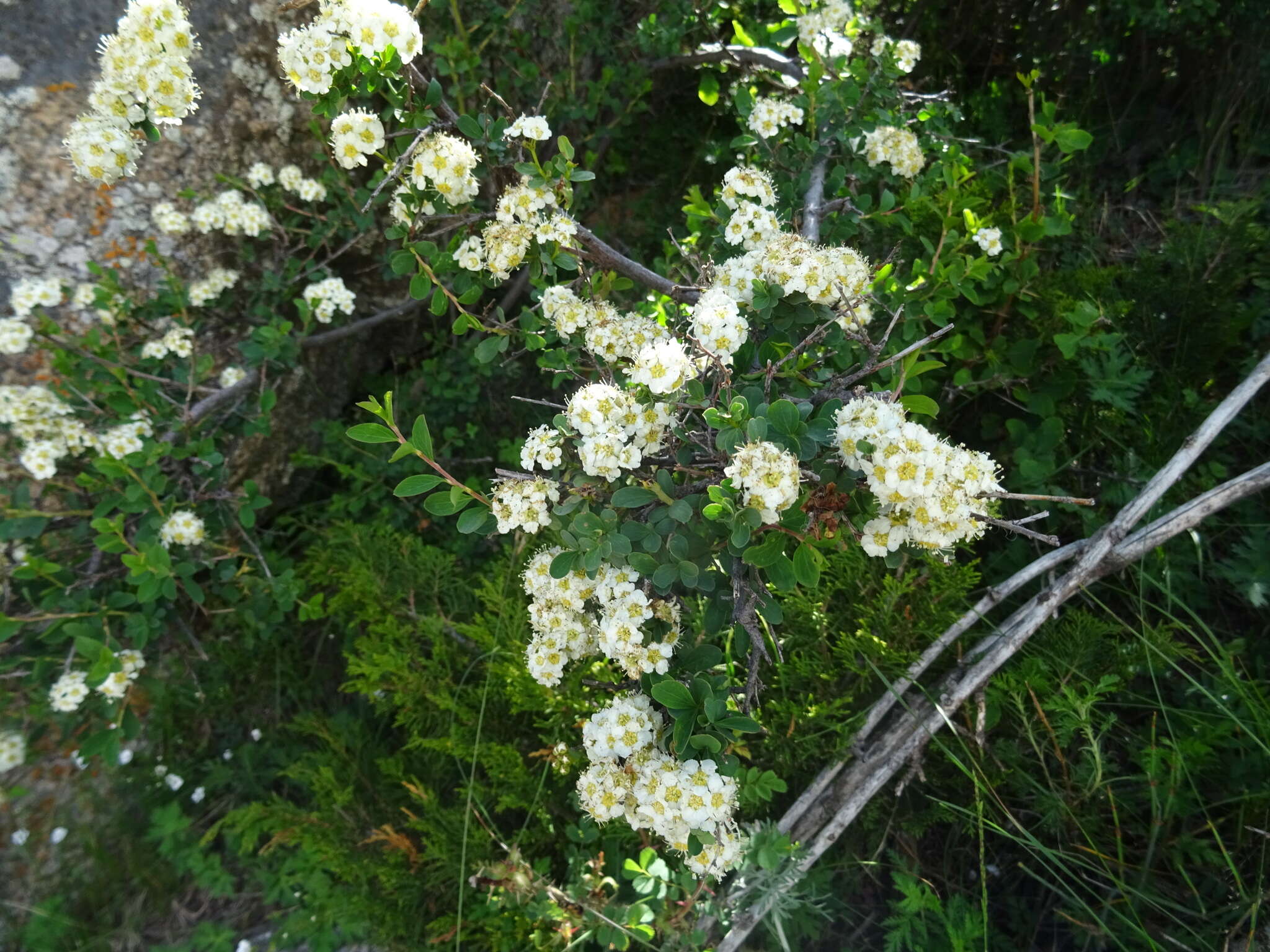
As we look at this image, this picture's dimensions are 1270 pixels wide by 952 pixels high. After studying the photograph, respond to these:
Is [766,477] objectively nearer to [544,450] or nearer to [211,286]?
[544,450]

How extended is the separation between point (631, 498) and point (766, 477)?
0.85 feet

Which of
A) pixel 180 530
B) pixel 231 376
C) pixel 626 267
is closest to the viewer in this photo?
pixel 626 267

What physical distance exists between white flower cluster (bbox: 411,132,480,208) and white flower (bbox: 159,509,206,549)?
4.05 ft

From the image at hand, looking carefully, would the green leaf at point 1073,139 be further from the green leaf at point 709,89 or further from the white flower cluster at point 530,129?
the white flower cluster at point 530,129

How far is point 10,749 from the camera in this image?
7.72ft

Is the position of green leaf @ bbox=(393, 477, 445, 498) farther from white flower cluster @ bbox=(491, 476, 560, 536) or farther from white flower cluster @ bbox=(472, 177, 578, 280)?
white flower cluster @ bbox=(472, 177, 578, 280)

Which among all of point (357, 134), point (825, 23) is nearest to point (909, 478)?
point (357, 134)

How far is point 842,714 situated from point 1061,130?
5.22ft

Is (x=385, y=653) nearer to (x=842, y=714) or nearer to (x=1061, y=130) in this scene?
(x=842, y=714)

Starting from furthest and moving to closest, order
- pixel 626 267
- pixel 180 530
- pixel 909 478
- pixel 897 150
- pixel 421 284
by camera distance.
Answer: pixel 180 530
pixel 897 150
pixel 626 267
pixel 421 284
pixel 909 478

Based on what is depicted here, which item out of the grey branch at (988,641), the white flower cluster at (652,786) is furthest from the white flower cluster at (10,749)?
the grey branch at (988,641)

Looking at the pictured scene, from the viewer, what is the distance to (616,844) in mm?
1924

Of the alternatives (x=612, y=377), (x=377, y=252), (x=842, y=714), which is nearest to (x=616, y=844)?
(x=842, y=714)

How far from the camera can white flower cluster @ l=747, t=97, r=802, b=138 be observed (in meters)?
1.84
